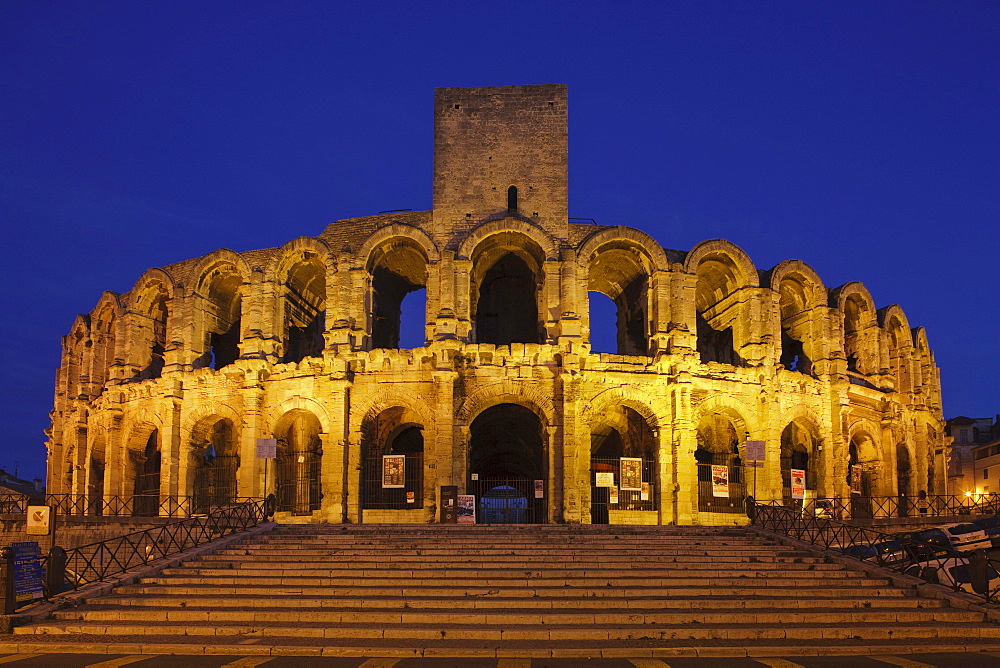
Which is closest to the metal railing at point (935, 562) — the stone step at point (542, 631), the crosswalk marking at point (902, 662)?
the stone step at point (542, 631)

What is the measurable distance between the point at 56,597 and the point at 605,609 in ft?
34.5

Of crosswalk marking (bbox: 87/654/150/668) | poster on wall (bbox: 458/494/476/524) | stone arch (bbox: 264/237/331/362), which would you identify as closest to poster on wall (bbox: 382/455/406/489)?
poster on wall (bbox: 458/494/476/524)

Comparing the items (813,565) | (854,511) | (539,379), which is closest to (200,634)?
(813,565)

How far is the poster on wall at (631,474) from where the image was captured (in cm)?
3000

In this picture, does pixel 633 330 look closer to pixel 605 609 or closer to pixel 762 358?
pixel 762 358

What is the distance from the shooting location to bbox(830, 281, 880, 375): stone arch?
35.6 metres

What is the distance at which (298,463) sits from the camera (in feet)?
109

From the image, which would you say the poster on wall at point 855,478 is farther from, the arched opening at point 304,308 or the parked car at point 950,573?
the arched opening at point 304,308

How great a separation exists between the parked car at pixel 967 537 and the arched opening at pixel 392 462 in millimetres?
16600

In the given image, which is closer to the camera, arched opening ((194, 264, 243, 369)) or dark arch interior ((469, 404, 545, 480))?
arched opening ((194, 264, 243, 369))

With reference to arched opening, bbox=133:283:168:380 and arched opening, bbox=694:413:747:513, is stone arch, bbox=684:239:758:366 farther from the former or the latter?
arched opening, bbox=133:283:168:380

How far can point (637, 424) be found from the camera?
1329 inches

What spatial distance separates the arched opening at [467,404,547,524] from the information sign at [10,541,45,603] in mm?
15207

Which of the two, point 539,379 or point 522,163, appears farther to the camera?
point 522,163
